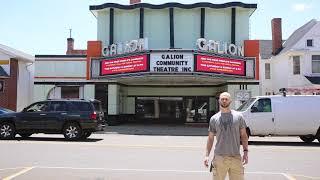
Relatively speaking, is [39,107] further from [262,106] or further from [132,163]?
[262,106]

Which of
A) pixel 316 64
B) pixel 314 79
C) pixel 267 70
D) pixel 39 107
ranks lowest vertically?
pixel 39 107

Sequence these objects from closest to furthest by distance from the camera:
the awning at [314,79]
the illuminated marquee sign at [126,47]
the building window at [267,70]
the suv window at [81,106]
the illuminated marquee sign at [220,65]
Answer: the suv window at [81,106], the illuminated marquee sign at [220,65], the illuminated marquee sign at [126,47], the awning at [314,79], the building window at [267,70]

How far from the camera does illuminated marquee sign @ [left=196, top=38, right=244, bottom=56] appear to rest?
27.1m

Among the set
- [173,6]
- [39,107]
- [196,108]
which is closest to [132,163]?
[39,107]

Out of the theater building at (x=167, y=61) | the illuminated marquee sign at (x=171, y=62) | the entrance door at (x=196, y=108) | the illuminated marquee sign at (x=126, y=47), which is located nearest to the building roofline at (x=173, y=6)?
the theater building at (x=167, y=61)

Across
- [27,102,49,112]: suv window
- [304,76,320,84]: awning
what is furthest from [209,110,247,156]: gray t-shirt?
[304,76,320,84]: awning

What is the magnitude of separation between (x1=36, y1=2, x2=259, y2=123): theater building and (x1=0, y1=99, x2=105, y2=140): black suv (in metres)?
7.33

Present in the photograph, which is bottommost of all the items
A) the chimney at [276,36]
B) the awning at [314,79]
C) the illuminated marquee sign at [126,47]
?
the awning at [314,79]

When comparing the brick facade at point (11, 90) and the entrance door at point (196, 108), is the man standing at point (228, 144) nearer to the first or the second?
the brick facade at point (11, 90)

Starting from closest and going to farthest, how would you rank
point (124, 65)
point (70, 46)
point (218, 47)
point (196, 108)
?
point (124, 65), point (218, 47), point (196, 108), point (70, 46)

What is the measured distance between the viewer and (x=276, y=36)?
39.2m

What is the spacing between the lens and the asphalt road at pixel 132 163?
1005cm

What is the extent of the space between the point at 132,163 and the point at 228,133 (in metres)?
5.91

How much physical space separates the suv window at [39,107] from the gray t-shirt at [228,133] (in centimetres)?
1443
